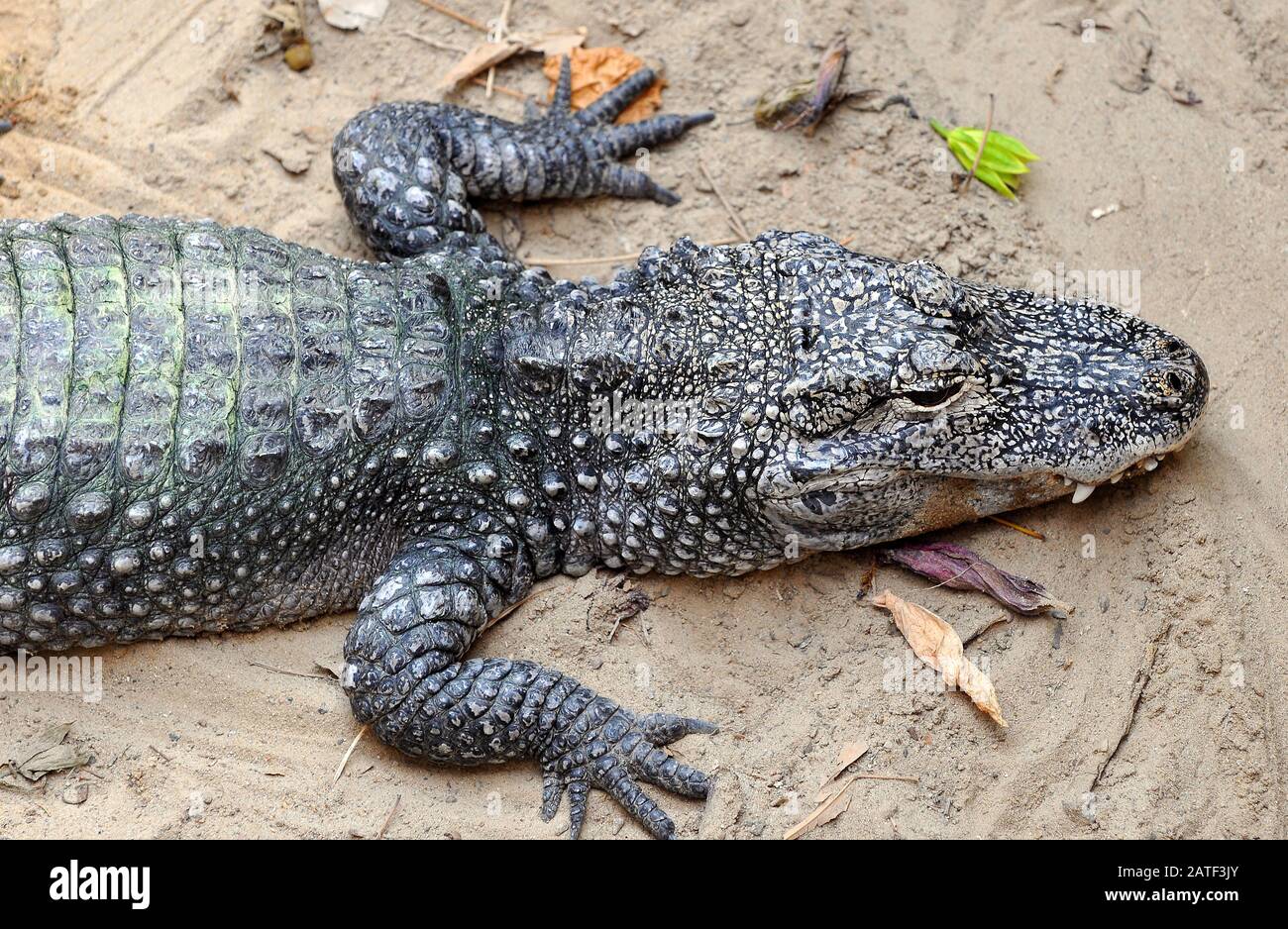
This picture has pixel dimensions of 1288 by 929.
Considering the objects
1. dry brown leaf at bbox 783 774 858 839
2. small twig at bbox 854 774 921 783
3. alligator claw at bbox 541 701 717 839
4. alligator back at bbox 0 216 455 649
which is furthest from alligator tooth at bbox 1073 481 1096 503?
alligator back at bbox 0 216 455 649

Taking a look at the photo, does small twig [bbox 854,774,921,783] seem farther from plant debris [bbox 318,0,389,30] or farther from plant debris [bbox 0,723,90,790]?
plant debris [bbox 318,0,389,30]

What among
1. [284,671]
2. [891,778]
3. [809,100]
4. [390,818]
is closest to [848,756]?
[891,778]

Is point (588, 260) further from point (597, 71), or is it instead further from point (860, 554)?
point (860, 554)

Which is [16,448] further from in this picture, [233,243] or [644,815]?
[644,815]

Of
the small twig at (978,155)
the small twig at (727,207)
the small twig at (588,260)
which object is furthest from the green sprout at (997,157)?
the small twig at (588,260)

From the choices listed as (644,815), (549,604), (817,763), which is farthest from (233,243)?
(817,763)

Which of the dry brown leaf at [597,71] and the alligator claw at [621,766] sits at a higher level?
the dry brown leaf at [597,71]

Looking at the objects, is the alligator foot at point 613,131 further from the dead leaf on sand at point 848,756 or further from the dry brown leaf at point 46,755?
the dry brown leaf at point 46,755
